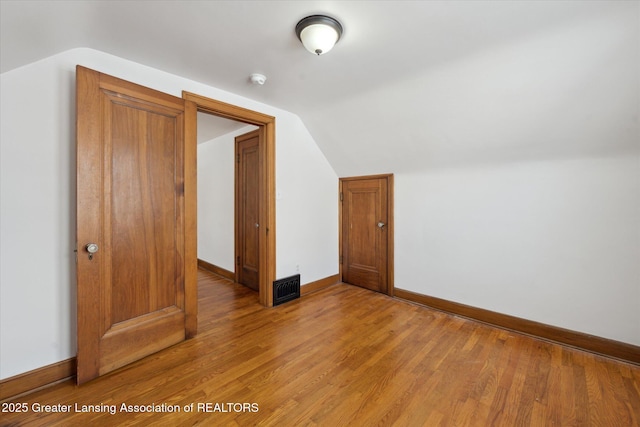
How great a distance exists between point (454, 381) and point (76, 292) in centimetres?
274

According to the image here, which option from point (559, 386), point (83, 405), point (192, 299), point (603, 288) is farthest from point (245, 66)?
point (603, 288)

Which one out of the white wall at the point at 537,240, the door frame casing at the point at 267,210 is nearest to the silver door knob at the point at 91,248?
the door frame casing at the point at 267,210

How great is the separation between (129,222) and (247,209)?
6.21 feet

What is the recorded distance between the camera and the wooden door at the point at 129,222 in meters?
1.79

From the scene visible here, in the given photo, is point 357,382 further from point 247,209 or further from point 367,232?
point 247,209

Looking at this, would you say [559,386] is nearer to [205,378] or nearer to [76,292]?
[205,378]

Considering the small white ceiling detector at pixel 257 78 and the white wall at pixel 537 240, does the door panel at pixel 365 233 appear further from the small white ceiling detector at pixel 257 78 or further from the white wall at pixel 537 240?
the small white ceiling detector at pixel 257 78

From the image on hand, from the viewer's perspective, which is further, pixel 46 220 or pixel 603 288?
pixel 603 288

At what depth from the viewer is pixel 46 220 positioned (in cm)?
179

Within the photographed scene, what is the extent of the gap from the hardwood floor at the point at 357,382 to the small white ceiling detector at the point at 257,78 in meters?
2.36

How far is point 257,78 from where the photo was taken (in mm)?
2354

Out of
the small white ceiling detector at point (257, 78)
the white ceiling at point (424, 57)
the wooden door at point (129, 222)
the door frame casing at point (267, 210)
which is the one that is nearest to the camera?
the white ceiling at point (424, 57)

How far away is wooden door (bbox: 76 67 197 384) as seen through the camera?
1795 mm

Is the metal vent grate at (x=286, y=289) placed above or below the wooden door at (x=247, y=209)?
below
